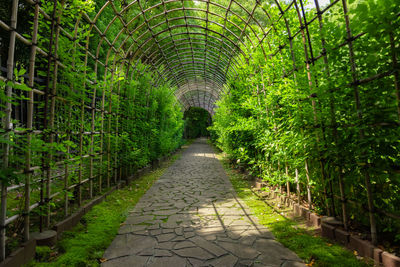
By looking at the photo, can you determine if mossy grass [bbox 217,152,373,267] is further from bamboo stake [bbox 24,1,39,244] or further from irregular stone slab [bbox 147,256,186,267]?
bamboo stake [bbox 24,1,39,244]

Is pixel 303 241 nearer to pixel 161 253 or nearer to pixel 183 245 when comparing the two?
pixel 183 245

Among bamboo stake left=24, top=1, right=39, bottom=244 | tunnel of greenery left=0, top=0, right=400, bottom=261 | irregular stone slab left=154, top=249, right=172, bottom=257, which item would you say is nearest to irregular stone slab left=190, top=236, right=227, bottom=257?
irregular stone slab left=154, top=249, right=172, bottom=257

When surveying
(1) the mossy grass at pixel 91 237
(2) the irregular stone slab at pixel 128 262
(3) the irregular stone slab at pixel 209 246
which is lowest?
(3) the irregular stone slab at pixel 209 246

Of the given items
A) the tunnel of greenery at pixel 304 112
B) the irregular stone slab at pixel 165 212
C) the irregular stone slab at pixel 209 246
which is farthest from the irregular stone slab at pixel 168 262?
the irregular stone slab at pixel 165 212

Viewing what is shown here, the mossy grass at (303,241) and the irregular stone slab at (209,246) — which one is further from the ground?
the mossy grass at (303,241)

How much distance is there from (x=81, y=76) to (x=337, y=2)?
3414 mm

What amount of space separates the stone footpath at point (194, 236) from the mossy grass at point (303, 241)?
5.1 inches

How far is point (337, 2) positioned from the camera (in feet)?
8.87

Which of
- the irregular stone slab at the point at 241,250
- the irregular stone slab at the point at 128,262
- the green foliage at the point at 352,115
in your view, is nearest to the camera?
the green foliage at the point at 352,115

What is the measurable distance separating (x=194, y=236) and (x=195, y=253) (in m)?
0.48

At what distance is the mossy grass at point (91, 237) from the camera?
8.18 ft

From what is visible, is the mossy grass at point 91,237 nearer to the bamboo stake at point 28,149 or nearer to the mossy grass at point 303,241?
the bamboo stake at point 28,149

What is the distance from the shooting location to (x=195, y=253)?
8.85 ft

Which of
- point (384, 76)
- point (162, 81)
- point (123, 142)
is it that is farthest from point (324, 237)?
point (162, 81)
